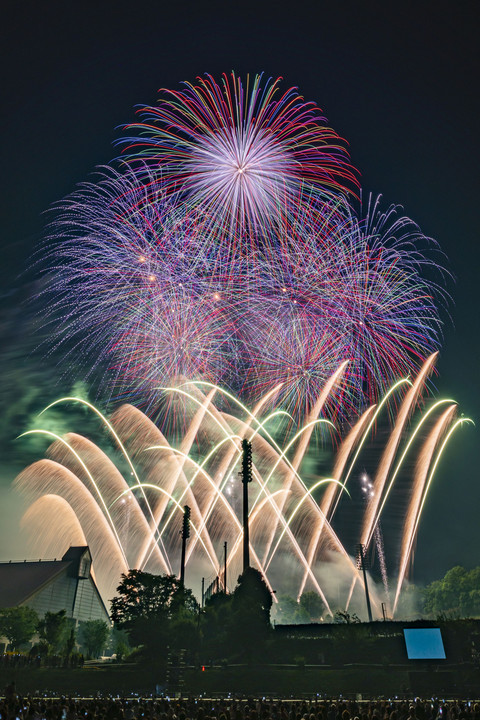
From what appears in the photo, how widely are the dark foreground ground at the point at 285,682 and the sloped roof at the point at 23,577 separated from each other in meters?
40.2

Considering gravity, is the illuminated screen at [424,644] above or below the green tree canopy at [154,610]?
below

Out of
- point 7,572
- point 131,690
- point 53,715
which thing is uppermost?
point 7,572

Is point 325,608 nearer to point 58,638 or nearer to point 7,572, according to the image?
point 7,572

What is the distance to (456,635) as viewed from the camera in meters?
32.6

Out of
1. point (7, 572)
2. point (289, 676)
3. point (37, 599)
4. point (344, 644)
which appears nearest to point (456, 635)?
point (344, 644)

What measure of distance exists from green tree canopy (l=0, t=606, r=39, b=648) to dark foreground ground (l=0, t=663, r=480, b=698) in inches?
1190

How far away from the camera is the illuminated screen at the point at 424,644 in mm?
31250

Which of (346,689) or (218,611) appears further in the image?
(218,611)

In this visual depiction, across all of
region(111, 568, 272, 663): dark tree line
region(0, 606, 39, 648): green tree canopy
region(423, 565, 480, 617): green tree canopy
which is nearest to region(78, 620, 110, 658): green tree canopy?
region(0, 606, 39, 648): green tree canopy

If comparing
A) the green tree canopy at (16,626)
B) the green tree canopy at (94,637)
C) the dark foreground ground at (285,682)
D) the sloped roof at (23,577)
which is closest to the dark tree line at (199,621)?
the dark foreground ground at (285,682)

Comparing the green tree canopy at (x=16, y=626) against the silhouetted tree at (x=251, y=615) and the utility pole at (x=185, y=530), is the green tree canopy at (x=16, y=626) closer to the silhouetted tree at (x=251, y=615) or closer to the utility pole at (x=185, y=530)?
the utility pole at (x=185, y=530)

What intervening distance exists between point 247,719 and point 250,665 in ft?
59.8

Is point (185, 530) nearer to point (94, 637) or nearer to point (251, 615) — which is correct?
point (251, 615)

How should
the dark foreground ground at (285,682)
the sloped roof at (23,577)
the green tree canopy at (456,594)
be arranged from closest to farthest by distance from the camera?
the dark foreground ground at (285,682), the sloped roof at (23,577), the green tree canopy at (456,594)
